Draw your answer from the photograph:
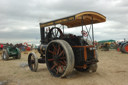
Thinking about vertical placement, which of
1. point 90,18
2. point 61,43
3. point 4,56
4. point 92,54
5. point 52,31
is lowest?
point 4,56

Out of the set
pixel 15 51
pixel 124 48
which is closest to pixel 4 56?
pixel 15 51

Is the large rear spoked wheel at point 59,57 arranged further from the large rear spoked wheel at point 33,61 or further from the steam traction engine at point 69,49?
the large rear spoked wheel at point 33,61

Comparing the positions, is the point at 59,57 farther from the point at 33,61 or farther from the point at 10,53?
the point at 10,53

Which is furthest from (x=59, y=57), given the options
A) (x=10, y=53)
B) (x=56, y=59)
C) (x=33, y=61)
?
(x=10, y=53)

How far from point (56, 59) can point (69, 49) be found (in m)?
0.87

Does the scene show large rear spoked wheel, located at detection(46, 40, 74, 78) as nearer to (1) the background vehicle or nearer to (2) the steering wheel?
(2) the steering wheel

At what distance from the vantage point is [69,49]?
4613 mm

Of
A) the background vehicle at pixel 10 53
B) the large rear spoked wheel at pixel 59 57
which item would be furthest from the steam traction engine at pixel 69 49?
the background vehicle at pixel 10 53

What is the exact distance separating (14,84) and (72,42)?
2.53 metres

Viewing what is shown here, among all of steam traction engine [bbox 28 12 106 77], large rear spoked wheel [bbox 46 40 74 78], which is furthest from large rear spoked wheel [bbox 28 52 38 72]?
large rear spoked wheel [bbox 46 40 74 78]

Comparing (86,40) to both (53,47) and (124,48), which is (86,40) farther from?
(124,48)

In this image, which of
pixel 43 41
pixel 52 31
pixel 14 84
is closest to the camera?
pixel 14 84

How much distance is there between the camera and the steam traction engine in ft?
15.4

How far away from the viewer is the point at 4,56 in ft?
40.8
